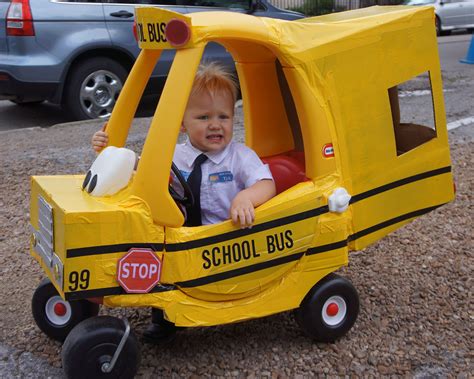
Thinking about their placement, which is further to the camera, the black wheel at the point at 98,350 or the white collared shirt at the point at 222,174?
the white collared shirt at the point at 222,174

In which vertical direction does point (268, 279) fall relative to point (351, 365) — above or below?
above

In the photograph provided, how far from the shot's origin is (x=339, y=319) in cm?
290

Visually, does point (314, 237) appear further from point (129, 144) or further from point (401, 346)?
point (129, 144)

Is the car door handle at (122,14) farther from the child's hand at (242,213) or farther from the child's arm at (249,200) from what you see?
the child's hand at (242,213)

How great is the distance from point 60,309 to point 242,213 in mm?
935

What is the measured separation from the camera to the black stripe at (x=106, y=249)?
7.56ft

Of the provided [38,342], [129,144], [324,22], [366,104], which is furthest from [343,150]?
[129,144]

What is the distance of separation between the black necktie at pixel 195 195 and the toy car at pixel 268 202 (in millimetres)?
85

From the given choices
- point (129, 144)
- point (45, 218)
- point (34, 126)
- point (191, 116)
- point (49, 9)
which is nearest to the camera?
point (45, 218)

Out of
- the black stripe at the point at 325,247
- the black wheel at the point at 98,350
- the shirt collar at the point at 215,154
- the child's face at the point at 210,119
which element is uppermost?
the child's face at the point at 210,119

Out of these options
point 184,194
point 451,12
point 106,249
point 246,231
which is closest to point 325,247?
point 246,231

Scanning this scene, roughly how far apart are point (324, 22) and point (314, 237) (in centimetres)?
91

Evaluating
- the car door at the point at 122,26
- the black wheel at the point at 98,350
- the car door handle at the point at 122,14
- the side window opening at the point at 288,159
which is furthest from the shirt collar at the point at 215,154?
the car door handle at the point at 122,14

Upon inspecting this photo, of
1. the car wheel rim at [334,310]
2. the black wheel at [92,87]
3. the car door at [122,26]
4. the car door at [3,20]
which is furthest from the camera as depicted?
the car door at [122,26]
